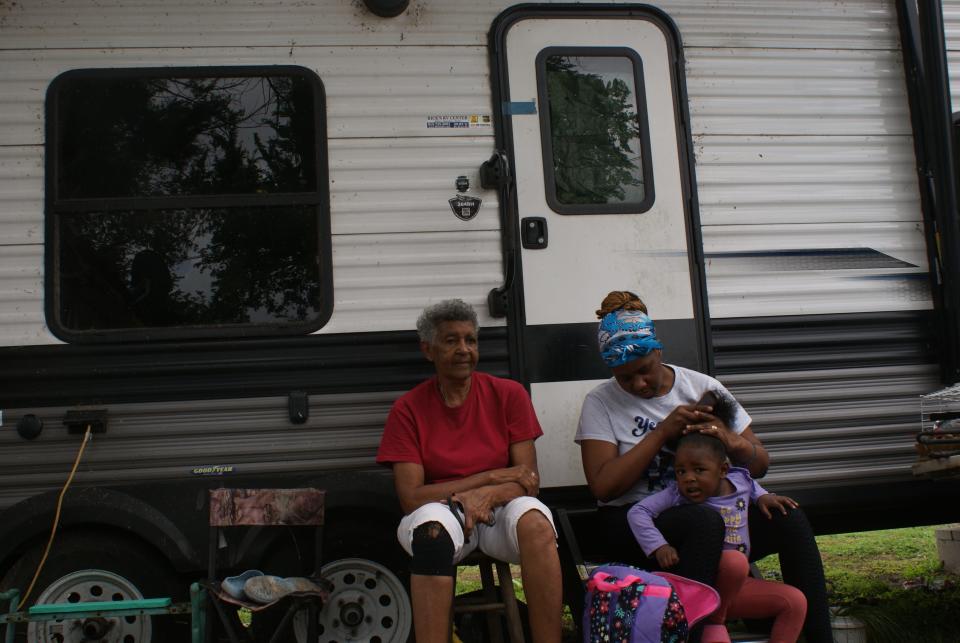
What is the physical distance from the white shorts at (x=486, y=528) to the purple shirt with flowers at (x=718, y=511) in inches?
11.2

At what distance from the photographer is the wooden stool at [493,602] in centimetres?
306

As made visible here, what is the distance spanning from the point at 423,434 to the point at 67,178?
5.38 feet

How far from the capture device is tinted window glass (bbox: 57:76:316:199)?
346 cm

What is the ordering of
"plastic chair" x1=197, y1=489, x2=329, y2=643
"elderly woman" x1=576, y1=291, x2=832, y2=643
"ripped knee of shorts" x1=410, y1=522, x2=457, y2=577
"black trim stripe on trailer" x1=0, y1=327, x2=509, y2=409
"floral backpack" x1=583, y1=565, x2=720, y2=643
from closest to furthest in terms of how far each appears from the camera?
"floral backpack" x1=583, y1=565, x2=720, y2=643, "ripped knee of shorts" x1=410, y1=522, x2=457, y2=577, "elderly woman" x1=576, y1=291, x2=832, y2=643, "plastic chair" x1=197, y1=489, x2=329, y2=643, "black trim stripe on trailer" x1=0, y1=327, x2=509, y2=409

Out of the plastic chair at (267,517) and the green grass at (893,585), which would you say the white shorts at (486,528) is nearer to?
the plastic chair at (267,517)

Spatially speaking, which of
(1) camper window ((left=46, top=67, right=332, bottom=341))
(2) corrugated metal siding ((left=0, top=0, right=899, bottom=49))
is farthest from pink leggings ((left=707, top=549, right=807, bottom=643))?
(2) corrugated metal siding ((left=0, top=0, right=899, bottom=49))

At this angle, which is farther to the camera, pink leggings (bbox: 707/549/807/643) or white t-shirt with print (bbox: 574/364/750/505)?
white t-shirt with print (bbox: 574/364/750/505)

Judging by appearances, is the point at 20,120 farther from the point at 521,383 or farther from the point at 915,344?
the point at 915,344

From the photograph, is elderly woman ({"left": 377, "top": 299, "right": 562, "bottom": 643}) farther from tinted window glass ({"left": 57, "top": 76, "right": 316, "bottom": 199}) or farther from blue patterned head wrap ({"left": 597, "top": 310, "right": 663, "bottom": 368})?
tinted window glass ({"left": 57, "top": 76, "right": 316, "bottom": 199})

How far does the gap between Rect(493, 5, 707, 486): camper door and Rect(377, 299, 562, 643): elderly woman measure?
0.30m

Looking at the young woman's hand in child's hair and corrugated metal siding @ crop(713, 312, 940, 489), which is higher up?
corrugated metal siding @ crop(713, 312, 940, 489)

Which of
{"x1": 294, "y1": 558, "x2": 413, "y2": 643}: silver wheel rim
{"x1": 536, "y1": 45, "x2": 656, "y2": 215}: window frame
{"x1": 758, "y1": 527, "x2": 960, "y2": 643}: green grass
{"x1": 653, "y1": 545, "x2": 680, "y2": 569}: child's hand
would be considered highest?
{"x1": 536, "y1": 45, "x2": 656, "y2": 215}: window frame

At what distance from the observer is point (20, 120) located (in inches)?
136

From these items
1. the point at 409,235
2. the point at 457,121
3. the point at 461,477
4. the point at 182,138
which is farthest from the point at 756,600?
the point at 182,138
